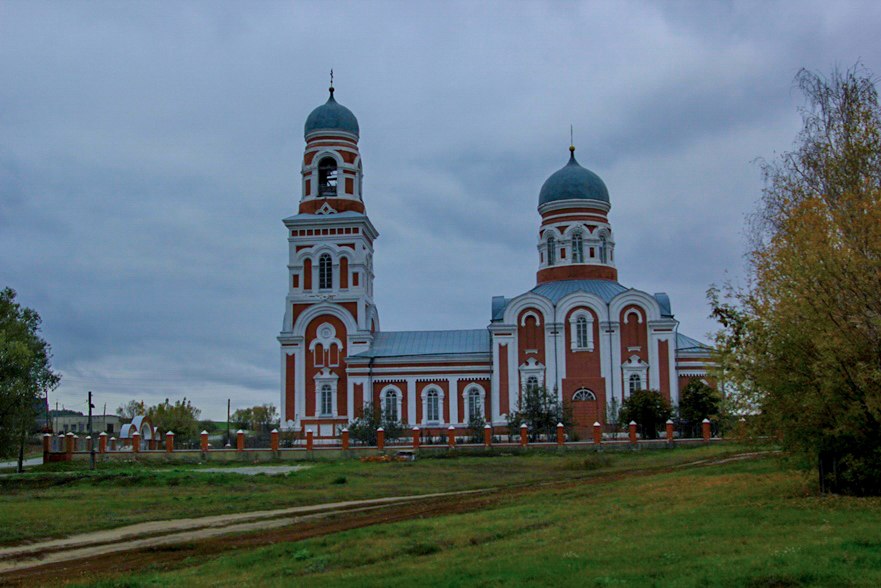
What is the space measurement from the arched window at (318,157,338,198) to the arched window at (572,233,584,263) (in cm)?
1484

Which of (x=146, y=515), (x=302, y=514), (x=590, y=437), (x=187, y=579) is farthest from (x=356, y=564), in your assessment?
(x=590, y=437)

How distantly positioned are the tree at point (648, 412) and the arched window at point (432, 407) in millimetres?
11062

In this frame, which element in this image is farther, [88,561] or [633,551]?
[88,561]

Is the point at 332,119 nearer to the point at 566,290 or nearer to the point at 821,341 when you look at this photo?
the point at 566,290

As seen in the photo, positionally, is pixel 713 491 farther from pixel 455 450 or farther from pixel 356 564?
pixel 455 450

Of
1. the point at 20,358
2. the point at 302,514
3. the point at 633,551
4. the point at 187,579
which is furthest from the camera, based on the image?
the point at 20,358

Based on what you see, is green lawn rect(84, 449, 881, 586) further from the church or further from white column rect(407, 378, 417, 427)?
white column rect(407, 378, 417, 427)

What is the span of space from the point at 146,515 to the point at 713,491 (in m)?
12.5

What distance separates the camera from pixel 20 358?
115 feet

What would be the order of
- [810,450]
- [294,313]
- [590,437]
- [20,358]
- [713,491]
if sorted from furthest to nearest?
[294,313] < [590,437] < [20,358] < [713,491] < [810,450]

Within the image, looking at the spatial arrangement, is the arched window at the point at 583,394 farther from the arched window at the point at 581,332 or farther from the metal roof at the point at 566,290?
the metal roof at the point at 566,290

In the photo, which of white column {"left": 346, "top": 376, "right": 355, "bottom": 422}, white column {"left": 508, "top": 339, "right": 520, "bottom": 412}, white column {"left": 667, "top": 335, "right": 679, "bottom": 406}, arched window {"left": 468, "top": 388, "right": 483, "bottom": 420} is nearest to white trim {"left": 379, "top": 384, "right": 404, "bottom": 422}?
white column {"left": 346, "top": 376, "right": 355, "bottom": 422}

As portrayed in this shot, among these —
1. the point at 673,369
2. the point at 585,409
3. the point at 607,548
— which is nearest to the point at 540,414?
the point at 585,409

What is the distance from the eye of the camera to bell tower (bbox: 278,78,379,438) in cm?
5466
